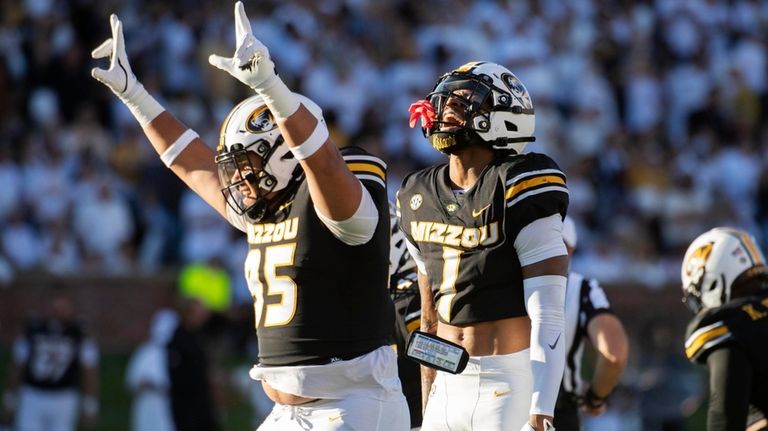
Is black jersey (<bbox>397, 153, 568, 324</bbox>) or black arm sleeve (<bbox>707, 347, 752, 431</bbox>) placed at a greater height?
black jersey (<bbox>397, 153, 568, 324</bbox>)

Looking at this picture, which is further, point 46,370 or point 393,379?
point 46,370

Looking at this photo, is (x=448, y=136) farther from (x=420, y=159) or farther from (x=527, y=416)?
(x=420, y=159)

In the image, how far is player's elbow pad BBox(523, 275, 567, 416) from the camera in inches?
183

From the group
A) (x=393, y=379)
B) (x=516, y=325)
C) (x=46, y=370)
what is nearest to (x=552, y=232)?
(x=516, y=325)

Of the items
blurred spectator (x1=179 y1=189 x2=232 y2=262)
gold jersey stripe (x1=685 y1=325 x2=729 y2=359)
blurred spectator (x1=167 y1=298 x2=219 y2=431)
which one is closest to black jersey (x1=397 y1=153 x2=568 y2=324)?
gold jersey stripe (x1=685 y1=325 x2=729 y2=359)

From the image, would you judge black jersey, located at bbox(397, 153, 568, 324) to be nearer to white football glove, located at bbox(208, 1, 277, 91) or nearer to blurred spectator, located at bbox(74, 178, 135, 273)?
white football glove, located at bbox(208, 1, 277, 91)

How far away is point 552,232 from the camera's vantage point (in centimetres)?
483

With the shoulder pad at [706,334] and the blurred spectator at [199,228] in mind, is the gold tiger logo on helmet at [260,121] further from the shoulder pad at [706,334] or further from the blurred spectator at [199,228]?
the blurred spectator at [199,228]

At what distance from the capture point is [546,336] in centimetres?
472

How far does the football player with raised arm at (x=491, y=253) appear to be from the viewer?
4.79m

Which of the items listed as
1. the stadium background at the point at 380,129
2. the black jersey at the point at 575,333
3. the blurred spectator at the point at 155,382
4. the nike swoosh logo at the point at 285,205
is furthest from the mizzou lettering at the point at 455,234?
the stadium background at the point at 380,129

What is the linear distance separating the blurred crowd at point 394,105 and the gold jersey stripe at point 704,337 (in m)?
9.20

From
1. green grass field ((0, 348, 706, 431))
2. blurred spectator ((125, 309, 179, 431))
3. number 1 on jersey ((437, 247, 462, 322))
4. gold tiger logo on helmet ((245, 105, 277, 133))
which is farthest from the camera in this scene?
green grass field ((0, 348, 706, 431))

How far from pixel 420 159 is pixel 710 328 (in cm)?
1035
